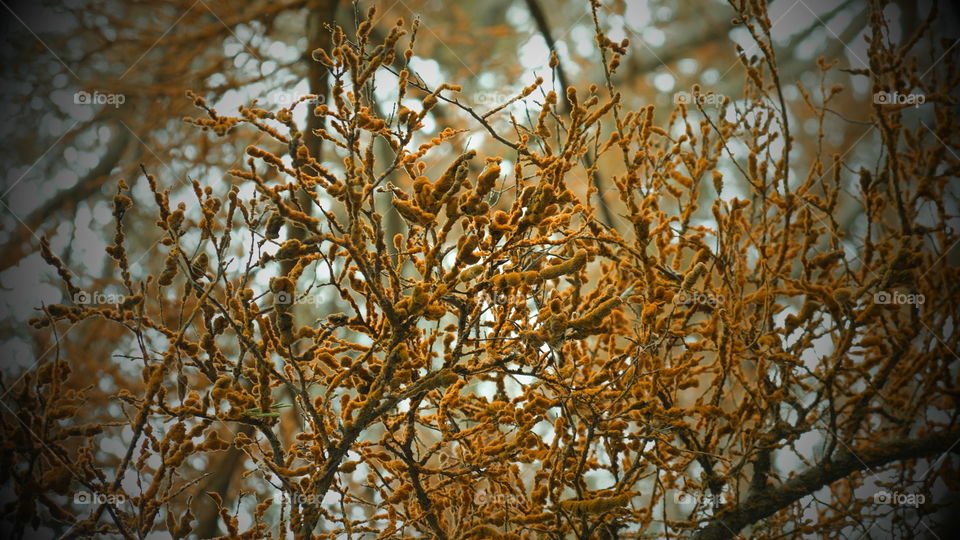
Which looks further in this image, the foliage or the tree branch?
the tree branch

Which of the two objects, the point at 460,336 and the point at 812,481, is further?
the point at 812,481

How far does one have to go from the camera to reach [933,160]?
70.9 inches

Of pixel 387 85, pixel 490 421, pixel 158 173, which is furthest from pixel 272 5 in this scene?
pixel 490 421

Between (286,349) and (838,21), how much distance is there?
492 cm

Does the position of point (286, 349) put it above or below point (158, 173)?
below

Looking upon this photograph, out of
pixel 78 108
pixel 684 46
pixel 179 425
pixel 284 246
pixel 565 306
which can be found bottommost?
pixel 179 425

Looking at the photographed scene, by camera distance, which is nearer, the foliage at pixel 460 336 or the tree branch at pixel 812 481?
the foliage at pixel 460 336

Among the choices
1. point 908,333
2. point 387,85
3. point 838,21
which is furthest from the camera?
point 838,21

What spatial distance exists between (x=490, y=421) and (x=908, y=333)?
1.19 meters

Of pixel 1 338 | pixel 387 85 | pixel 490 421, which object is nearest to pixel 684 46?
pixel 387 85

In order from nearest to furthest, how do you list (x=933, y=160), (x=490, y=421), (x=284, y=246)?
(x=284, y=246)
(x=490, y=421)
(x=933, y=160)

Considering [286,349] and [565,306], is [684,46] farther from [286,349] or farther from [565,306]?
[286,349]

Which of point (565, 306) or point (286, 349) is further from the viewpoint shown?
point (565, 306)

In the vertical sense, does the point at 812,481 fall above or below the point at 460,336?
below
